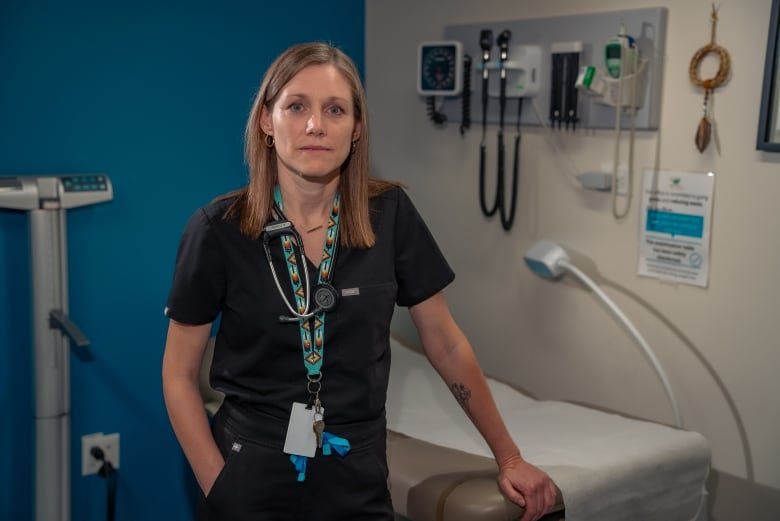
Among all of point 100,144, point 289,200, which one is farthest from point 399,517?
point 100,144

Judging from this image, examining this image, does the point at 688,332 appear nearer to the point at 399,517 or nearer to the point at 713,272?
the point at 713,272

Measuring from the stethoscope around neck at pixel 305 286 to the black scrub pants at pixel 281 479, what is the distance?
0.56 ft

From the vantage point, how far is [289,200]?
1473 millimetres

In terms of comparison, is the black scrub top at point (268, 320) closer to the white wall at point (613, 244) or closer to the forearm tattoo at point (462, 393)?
the forearm tattoo at point (462, 393)

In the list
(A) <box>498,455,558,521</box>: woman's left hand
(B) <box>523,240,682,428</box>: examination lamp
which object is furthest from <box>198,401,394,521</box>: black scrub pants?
(B) <box>523,240,682,428</box>: examination lamp

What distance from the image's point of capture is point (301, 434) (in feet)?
4.54

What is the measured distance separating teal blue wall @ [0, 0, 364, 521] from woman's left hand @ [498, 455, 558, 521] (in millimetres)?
1324

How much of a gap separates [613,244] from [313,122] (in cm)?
119

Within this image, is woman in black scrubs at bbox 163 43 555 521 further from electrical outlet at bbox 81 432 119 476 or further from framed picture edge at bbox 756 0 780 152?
electrical outlet at bbox 81 432 119 476

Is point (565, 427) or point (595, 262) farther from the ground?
point (595, 262)

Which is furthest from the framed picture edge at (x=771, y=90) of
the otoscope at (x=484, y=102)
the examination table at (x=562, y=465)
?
the otoscope at (x=484, y=102)

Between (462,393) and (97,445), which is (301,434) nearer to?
(462,393)

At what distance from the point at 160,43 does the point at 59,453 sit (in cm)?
113

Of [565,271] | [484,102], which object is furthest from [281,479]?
[484,102]
